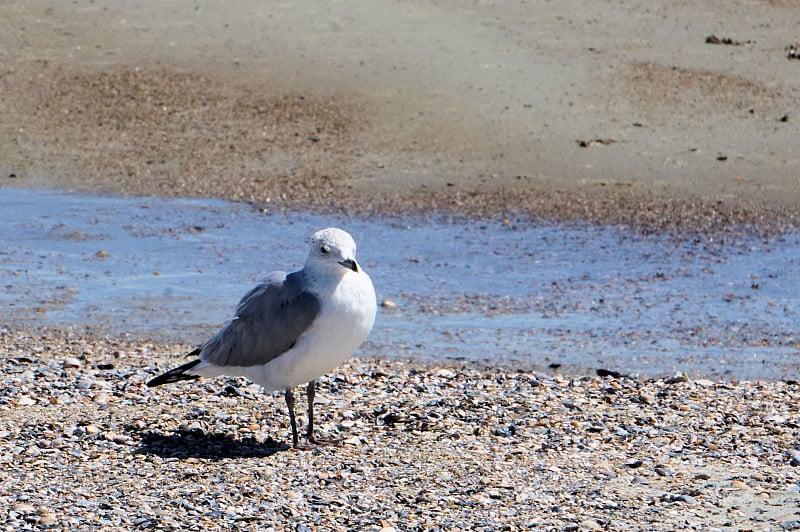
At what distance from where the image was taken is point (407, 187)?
14414mm

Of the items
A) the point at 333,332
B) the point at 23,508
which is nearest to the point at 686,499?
the point at 333,332

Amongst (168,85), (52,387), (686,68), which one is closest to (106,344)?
(52,387)

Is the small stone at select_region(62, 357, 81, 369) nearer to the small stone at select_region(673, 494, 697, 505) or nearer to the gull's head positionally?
the gull's head

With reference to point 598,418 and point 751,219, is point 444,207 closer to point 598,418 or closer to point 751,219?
point 751,219

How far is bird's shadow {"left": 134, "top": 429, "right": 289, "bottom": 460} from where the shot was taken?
7.17 meters

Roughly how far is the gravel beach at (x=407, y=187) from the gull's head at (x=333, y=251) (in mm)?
987

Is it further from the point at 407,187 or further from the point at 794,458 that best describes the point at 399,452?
the point at 407,187

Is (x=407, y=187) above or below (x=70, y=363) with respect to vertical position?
above

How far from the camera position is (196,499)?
6.38 m

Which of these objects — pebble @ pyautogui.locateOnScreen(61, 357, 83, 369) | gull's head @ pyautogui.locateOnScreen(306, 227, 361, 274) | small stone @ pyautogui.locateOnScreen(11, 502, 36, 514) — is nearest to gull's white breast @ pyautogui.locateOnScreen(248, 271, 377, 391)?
gull's head @ pyautogui.locateOnScreen(306, 227, 361, 274)

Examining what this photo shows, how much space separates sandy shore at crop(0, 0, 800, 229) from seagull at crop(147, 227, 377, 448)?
6.40m

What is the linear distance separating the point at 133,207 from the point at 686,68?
7646 mm

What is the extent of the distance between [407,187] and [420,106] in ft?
8.15

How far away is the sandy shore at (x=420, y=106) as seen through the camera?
47.1ft
